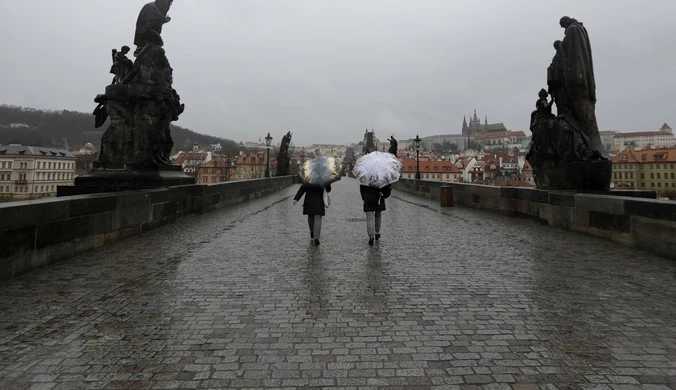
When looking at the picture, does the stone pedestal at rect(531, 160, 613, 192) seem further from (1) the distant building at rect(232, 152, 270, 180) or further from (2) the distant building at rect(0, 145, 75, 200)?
(1) the distant building at rect(232, 152, 270, 180)

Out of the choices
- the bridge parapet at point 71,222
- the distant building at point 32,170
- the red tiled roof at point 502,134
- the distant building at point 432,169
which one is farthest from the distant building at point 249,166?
the red tiled roof at point 502,134

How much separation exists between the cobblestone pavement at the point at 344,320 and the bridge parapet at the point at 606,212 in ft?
1.25

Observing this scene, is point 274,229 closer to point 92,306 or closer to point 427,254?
point 427,254

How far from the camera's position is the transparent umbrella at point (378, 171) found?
21.2 feet

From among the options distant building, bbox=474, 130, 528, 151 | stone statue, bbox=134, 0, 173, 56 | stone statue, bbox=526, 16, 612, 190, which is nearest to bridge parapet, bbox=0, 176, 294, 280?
stone statue, bbox=134, 0, 173, 56

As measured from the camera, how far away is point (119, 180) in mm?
9477

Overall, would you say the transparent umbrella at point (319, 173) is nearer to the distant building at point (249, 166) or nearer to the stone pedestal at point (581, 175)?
the stone pedestal at point (581, 175)

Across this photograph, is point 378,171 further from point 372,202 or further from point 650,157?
point 650,157

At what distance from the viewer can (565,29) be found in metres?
9.12

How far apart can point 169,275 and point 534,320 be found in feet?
13.1

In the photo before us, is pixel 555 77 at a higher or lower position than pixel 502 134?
lower

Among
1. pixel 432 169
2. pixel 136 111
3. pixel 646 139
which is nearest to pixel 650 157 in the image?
pixel 432 169

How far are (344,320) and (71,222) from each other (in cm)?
451

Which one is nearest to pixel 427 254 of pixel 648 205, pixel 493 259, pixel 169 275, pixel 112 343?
pixel 493 259
